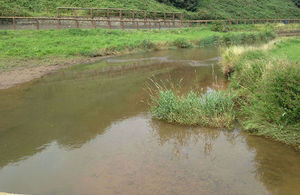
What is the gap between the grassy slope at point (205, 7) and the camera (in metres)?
29.6

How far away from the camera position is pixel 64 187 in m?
5.16

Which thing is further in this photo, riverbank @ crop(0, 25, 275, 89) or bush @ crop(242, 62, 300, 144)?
riverbank @ crop(0, 25, 275, 89)

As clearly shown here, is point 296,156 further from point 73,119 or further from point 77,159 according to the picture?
point 73,119

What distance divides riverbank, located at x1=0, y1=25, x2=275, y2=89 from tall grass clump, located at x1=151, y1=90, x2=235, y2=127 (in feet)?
23.2

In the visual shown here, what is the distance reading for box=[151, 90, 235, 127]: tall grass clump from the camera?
24.8 feet

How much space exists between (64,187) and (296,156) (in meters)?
4.69

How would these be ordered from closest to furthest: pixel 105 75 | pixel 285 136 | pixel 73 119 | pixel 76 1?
pixel 285 136 < pixel 73 119 < pixel 105 75 < pixel 76 1

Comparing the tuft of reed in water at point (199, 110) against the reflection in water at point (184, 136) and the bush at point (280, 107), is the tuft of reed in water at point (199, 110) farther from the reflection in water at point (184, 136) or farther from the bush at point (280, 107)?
the bush at point (280, 107)

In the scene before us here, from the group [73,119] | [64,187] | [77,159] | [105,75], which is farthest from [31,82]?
[64,187]

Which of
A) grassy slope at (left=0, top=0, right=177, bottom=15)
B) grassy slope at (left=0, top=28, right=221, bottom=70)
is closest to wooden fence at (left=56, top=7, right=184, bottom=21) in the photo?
grassy slope at (left=0, top=0, right=177, bottom=15)

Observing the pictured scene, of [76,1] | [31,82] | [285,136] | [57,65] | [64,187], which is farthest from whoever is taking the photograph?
[76,1]

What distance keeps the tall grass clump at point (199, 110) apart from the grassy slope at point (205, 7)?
22368 mm

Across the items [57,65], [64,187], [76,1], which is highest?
[76,1]

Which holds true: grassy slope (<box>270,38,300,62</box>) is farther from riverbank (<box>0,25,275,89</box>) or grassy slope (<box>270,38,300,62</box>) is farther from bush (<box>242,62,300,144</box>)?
riverbank (<box>0,25,275,89</box>)
